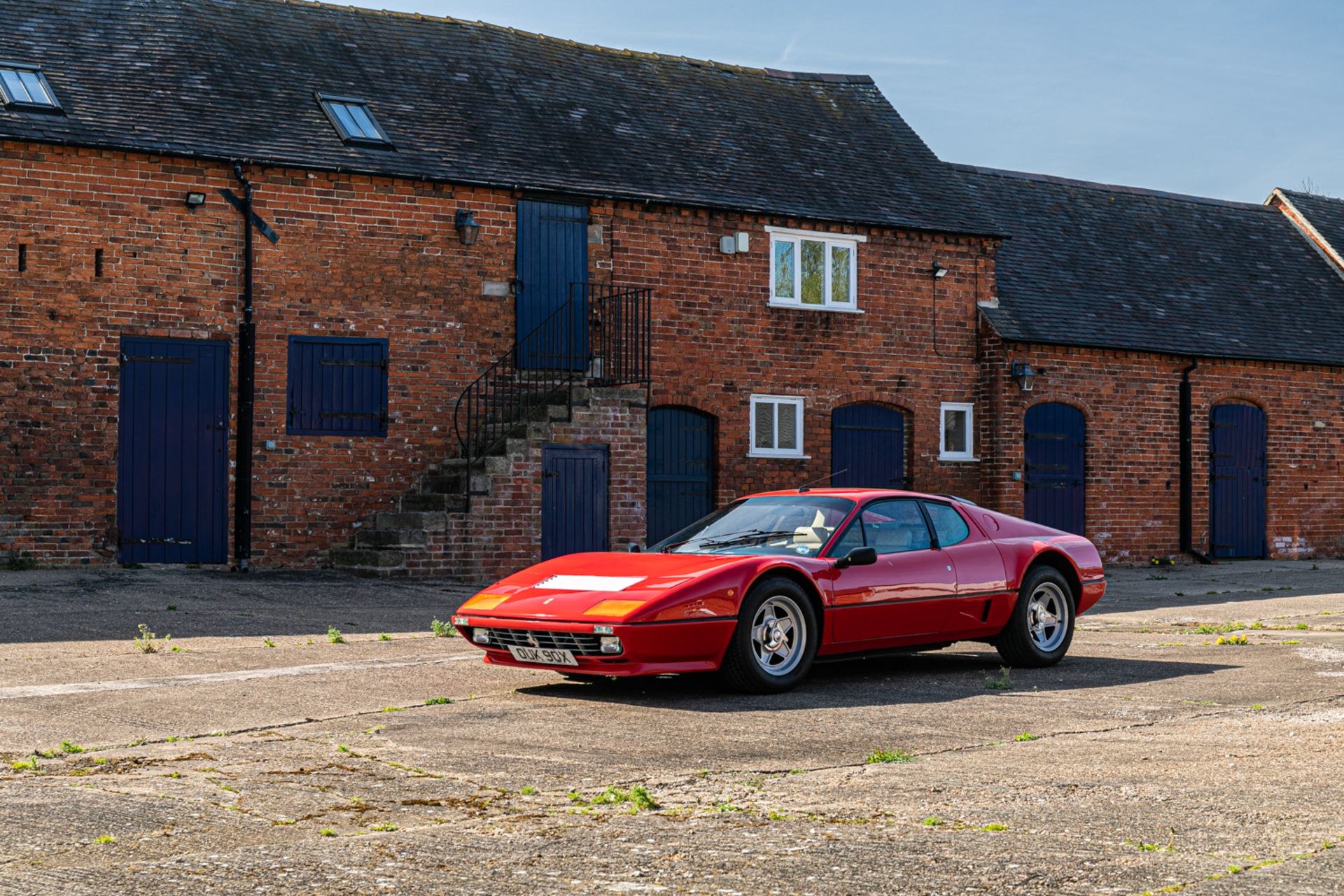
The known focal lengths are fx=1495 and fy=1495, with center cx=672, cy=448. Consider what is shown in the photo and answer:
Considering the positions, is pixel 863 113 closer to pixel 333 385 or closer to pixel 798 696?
pixel 333 385

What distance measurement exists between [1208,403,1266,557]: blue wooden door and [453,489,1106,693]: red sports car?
16.4 m

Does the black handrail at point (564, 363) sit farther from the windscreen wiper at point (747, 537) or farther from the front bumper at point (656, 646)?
the front bumper at point (656, 646)

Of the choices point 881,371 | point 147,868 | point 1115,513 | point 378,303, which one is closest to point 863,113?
point 881,371

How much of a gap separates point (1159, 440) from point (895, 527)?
16767mm

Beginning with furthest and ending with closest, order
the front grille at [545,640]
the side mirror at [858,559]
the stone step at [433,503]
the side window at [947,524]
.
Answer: the stone step at [433,503], the side window at [947,524], the side mirror at [858,559], the front grille at [545,640]

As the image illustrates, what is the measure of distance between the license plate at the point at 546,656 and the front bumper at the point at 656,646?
0.11ft

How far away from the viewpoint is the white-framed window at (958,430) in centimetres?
2325

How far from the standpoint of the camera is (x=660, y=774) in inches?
244

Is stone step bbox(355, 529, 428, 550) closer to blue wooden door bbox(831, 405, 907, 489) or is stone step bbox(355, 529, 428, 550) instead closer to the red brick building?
the red brick building

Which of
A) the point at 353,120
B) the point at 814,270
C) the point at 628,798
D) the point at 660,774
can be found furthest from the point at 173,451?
the point at 628,798

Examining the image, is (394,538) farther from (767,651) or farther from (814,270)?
(767,651)

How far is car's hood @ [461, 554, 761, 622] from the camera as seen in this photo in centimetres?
827

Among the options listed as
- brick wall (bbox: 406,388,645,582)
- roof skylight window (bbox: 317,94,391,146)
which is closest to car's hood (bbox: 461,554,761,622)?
brick wall (bbox: 406,388,645,582)

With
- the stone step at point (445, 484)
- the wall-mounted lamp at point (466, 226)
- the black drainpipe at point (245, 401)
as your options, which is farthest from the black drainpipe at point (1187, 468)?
the black drainpipe at point (245, 401)
